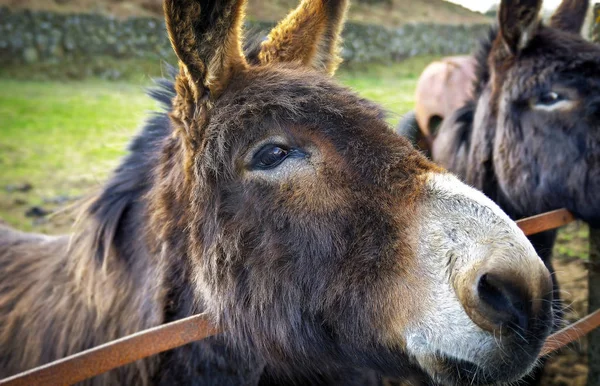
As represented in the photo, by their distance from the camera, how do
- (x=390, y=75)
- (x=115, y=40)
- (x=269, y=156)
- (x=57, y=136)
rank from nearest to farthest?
(x=269, y=156) → (x=57, y=136) → (x=115, y=40) → (x=390, y=75)

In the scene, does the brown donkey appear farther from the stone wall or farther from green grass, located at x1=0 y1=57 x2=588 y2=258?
the stone wall

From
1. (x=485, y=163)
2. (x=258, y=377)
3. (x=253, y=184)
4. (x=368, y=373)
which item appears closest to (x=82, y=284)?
(x=258, y=377)

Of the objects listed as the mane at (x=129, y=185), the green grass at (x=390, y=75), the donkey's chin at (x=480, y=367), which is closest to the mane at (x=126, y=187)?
the mane at (x=129, y=185)

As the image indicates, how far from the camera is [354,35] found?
1956 cm

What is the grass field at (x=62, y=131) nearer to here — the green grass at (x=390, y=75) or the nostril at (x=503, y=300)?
the green grass at (x=390, y=75)

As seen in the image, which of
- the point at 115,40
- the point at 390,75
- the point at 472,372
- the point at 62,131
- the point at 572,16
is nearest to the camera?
the point at 472,372

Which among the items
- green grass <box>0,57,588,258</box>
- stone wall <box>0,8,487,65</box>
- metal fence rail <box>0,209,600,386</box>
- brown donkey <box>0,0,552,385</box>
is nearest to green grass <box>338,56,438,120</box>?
green grass <box>0,57,588,258</box>

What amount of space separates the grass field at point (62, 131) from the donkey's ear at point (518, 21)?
5.77 ft

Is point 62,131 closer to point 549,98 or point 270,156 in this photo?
point 549,98

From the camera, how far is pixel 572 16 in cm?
386

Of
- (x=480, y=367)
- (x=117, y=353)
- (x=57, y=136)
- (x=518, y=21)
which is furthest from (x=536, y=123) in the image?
(x=57, y=136)

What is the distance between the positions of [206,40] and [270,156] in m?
0.46

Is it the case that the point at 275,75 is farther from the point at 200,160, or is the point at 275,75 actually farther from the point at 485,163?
the point at 485,163

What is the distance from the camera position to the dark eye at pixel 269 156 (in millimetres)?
1625
